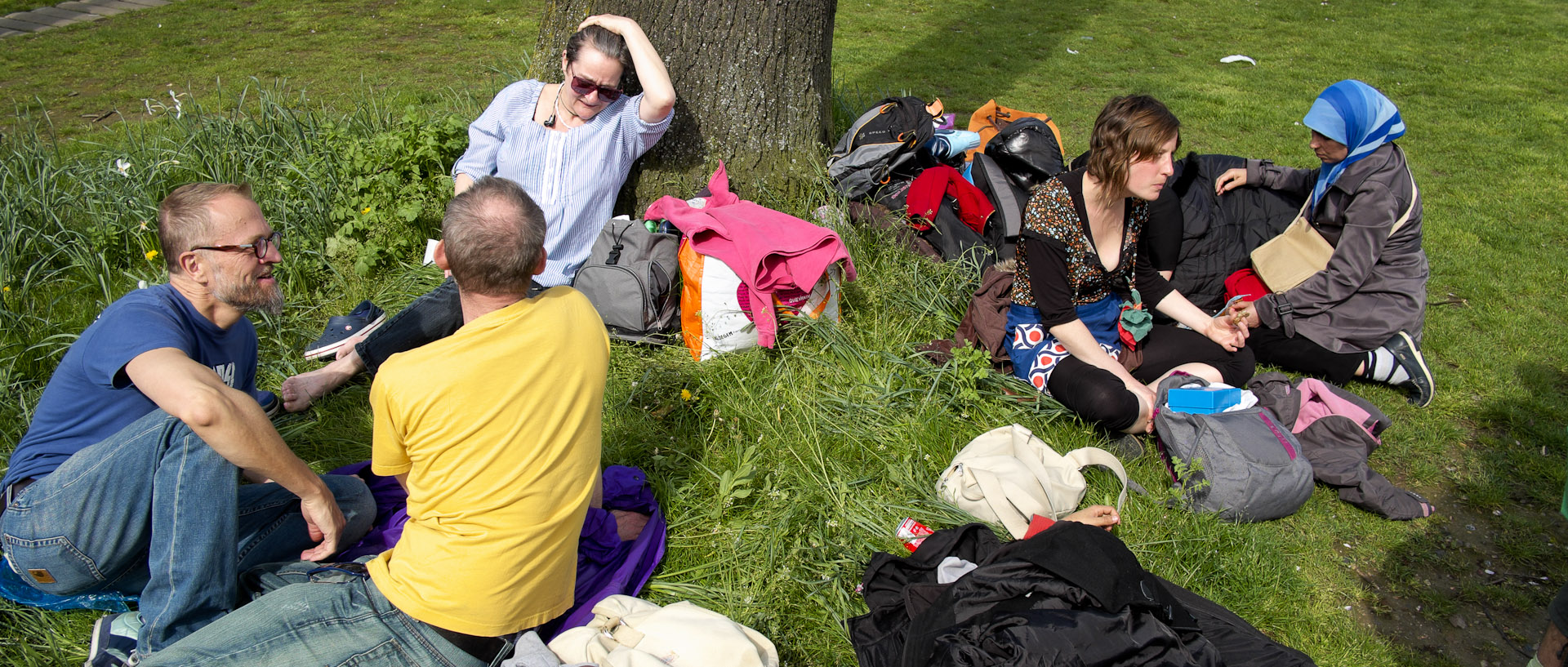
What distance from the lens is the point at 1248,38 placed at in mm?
9734

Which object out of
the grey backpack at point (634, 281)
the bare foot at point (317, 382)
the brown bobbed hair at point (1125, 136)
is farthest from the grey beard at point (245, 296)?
the brown bobbed hair at point (1125, 136)

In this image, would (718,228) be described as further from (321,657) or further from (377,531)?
(321,657)

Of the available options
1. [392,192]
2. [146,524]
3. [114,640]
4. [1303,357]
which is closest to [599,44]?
[392,192]

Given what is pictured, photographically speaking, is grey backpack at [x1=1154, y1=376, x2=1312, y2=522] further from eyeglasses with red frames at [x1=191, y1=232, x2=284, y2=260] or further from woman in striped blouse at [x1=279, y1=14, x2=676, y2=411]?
eyeglasses with red frames at [x1=191, y1=232, x2=284, y2=260]

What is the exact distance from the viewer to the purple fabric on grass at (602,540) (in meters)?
2.54

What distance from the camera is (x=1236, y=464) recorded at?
3.06 meters

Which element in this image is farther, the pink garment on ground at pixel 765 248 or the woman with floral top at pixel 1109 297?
the pink garment on ground at pixel 765 248

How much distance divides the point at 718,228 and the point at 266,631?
215 centimetres

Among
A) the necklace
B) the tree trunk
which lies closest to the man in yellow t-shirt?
the necklace

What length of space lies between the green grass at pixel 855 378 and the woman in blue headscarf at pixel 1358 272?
10.0 inches

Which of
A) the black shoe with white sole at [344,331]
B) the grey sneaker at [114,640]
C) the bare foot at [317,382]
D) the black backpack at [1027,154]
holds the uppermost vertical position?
the black backpack at [1027,154]

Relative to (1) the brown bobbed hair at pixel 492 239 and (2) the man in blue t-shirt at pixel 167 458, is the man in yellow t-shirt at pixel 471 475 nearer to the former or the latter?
(1) the brown bobbed hair at pixel 492 239

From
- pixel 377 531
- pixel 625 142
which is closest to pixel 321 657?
pixel 377 531

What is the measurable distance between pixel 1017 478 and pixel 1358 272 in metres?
2.10
